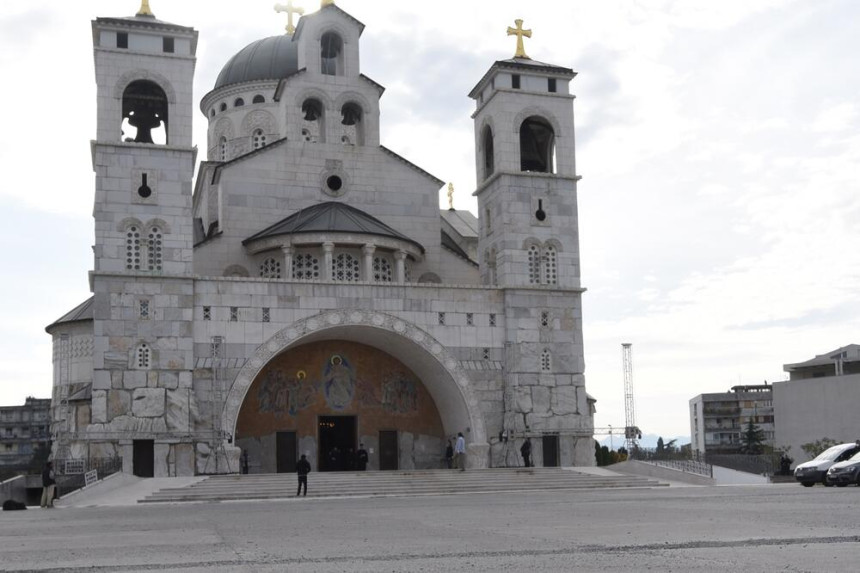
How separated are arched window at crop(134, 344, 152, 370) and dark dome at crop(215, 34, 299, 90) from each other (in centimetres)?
2553

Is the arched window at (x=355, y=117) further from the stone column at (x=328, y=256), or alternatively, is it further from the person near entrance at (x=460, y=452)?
the person near entrance at (x=460, y=452)

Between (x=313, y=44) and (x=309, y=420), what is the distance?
14.6m

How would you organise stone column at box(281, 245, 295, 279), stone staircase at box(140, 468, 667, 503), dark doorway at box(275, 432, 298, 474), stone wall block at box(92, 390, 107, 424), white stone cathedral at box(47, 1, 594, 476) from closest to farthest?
stone staircase at box(140, 468, 667, 503) → stone wall block at box(92, 390, 107, 424) → white stone cathedral at box(47, 1, 594, 476) → dark doorway at box(275, 432, 298, 474) → stone column at box(281, 245, 295, 279)

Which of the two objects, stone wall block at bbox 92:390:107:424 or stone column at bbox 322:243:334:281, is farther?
stone column at bbox 322:243:334:281

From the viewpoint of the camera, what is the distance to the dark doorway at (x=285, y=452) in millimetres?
37719

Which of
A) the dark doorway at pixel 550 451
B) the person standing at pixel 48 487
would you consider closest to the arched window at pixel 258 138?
the dark doorway at pixel 550 451

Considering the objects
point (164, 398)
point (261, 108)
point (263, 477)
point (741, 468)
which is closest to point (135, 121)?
point (164, 398)

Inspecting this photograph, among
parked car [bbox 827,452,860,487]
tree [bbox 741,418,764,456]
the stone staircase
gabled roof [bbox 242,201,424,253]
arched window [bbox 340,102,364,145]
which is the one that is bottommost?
tree [bbox 741,418,764,456]

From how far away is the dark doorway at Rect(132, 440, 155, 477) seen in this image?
34.4 metres

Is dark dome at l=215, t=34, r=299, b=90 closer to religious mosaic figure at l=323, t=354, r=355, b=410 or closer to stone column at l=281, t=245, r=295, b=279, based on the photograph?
stone column at l=281, t=245, r=295, b=279

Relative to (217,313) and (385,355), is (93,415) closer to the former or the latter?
(217,313)

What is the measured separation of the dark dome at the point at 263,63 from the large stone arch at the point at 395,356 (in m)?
23.2

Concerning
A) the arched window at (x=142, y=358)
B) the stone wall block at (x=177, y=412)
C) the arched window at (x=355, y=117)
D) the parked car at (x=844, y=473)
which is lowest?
the parked car at (x=844, y=473)

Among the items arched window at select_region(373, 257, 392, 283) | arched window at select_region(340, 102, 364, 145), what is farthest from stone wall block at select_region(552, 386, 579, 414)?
arched window at select_region(340, 102, 364, 145)
